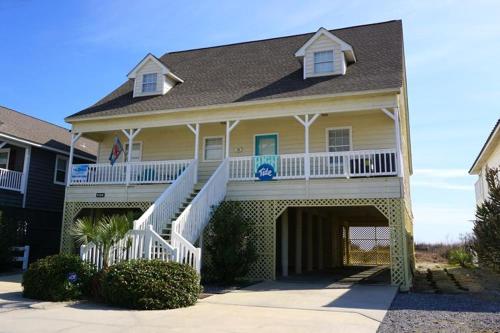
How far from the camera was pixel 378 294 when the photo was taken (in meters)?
11.4

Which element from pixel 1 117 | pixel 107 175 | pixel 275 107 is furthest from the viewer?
pixel 1 117

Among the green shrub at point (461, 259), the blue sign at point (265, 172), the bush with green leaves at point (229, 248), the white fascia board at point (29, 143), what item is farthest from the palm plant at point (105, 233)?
the green shrub at point (461, 259)

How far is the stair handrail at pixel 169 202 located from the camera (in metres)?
12.7

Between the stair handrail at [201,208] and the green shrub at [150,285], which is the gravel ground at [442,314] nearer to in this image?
the green shrub at [150,285]

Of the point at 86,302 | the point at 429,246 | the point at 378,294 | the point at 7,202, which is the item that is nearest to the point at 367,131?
the point at 378,294

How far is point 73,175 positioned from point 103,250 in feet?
27.5

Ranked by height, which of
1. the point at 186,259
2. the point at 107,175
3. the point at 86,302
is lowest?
the point at 86,302

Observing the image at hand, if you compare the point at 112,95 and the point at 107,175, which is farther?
the point at 112,95

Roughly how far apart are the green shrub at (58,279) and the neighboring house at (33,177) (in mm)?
9610

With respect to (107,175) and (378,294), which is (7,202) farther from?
(378,294)

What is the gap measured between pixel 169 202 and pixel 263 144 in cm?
522

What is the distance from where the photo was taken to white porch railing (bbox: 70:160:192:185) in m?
16.8

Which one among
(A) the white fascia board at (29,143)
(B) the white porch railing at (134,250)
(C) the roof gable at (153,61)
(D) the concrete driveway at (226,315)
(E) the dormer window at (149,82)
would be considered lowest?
(D) the concrete driveway at (226,315)

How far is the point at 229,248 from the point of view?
13102mm
